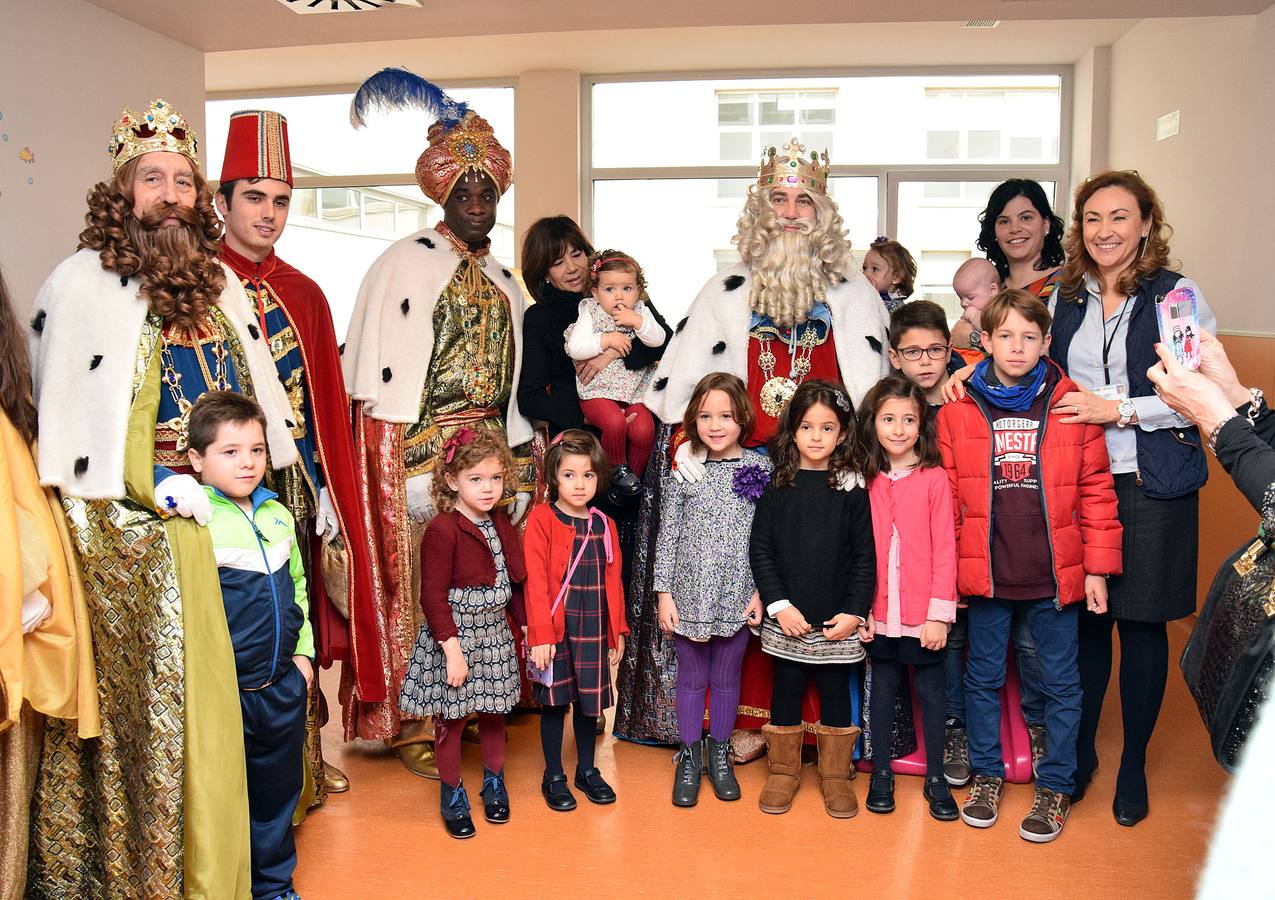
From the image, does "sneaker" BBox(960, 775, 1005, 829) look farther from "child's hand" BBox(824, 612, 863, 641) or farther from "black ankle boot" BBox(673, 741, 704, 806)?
"black ankle boot" BBox(673, 741, 704, 806)

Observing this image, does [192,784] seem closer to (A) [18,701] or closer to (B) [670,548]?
(A) [18,701]

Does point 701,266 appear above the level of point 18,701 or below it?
above

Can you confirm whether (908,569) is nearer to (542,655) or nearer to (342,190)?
(542,655)

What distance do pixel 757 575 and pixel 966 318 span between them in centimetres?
161

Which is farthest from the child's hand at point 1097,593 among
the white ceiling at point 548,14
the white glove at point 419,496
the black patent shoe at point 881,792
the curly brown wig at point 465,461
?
the white ceiling at point 548,14

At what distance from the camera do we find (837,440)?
10.8 feet

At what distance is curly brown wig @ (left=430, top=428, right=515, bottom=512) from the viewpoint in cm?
315

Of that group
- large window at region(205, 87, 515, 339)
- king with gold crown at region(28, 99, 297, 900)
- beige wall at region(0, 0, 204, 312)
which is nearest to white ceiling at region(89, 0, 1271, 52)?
beige wall at region(0, 0, 204, 312)

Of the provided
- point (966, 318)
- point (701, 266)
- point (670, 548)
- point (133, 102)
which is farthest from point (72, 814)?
point (701, 266)

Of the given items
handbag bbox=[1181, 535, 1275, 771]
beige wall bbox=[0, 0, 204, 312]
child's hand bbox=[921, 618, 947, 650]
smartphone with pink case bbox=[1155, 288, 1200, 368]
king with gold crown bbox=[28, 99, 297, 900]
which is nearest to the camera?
handbag bbox=[1181, 535, 1275, 771]

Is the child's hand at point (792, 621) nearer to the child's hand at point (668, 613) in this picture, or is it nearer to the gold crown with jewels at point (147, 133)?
the child's hand at point (668, 613)

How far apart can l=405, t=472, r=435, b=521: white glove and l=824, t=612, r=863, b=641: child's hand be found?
1382mm

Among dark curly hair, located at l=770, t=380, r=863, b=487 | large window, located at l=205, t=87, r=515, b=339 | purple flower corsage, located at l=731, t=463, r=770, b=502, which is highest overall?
large window, located at l=205, t=87, r=515, b=339

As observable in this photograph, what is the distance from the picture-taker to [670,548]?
11.1 feet
